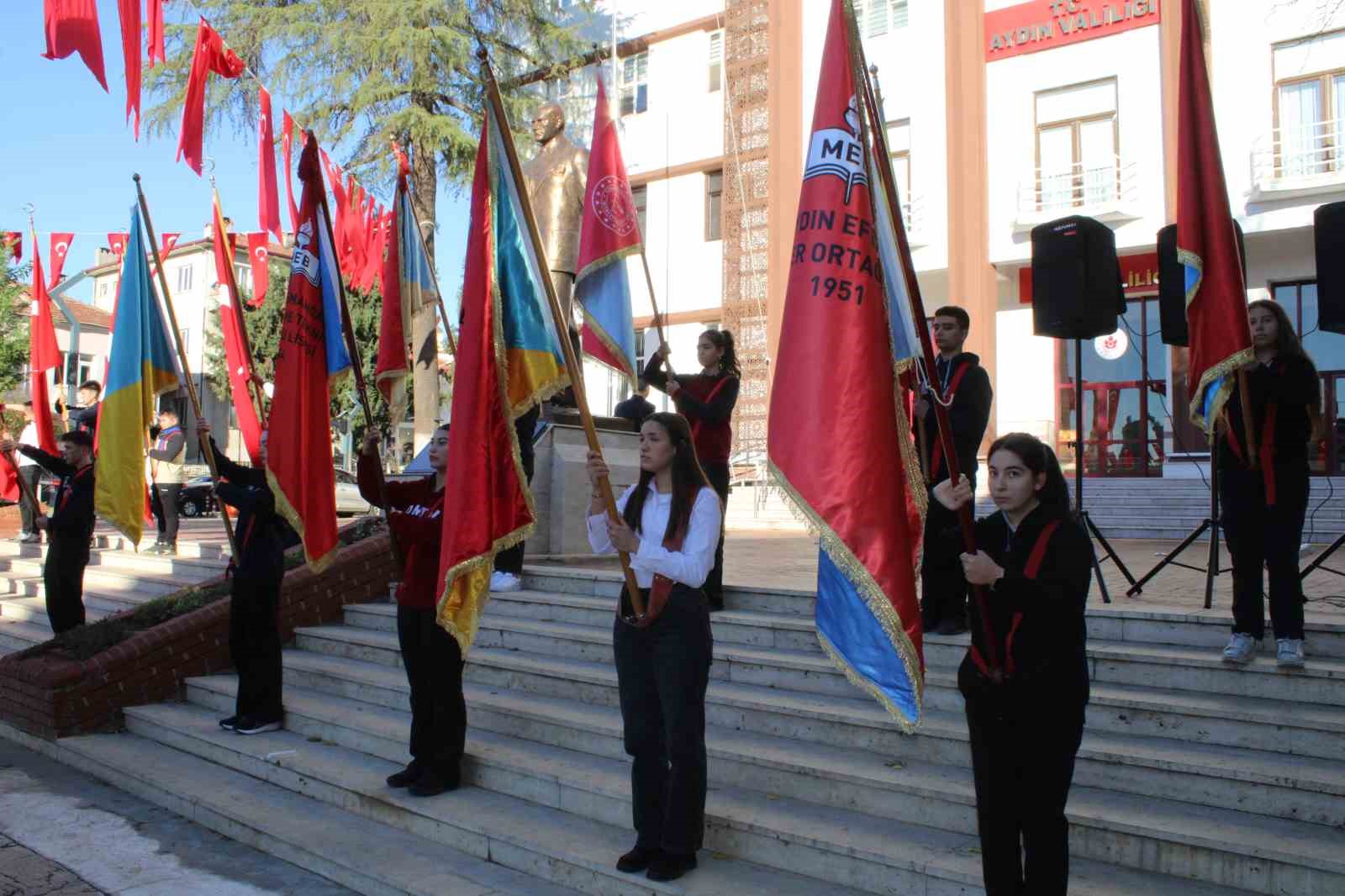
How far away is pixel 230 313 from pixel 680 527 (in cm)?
490

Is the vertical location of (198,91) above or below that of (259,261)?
above

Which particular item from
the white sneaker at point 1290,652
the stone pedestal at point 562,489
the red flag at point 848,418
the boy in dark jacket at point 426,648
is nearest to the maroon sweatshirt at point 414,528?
the boy in dark jacket at point 426,648

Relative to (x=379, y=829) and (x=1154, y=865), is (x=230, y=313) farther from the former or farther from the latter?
(x=1154, y=865)

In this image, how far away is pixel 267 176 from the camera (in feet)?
42.3

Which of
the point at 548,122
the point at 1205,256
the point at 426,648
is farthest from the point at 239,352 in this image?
the point at 1205,256

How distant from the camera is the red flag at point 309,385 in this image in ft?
20.1

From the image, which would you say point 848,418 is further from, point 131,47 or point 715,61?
point 715,61

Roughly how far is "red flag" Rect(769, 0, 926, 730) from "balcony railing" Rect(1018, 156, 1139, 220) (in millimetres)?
17908

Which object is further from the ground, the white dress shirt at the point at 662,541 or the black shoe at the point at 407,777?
the white dress shirt at the point at 662,541

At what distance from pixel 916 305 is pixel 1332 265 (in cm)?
438

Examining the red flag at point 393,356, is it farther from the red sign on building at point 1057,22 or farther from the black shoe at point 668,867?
the red sign on building at point 1057,22

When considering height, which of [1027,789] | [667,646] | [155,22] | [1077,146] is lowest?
[1027,789]

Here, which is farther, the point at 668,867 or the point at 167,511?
the point at 167,511

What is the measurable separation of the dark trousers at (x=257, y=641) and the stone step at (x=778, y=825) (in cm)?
105
